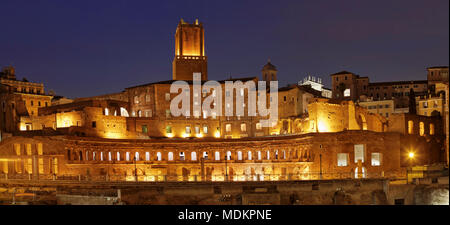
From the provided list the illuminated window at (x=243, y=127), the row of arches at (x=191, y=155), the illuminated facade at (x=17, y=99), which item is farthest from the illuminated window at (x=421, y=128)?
the illuminated facade at (x=17, y=99)

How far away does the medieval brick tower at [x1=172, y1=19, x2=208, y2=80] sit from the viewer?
300ft

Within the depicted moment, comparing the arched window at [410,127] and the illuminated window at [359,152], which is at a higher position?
the arched window at [410,127]

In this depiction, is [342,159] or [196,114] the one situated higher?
[196,114]

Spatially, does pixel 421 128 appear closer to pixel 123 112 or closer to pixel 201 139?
pixel 201 139

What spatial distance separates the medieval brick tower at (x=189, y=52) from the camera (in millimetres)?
91500

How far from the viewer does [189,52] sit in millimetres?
93188

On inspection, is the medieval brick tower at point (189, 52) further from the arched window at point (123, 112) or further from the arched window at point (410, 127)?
the arched window at point (410, 127)

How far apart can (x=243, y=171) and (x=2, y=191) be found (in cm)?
3041

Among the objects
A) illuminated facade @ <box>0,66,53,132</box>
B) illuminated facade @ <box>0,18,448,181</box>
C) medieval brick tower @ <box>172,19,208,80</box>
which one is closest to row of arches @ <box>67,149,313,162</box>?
illuminated facade @ <box>0,18,448,181</box>

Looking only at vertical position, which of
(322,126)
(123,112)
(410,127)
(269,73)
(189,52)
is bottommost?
(410,127)

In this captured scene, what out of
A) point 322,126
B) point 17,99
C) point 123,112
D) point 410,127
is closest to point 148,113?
point 123,112

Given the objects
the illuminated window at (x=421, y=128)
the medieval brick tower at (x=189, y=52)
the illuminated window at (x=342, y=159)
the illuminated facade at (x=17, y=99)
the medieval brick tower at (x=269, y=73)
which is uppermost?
the medieval brick tower at (x=189, y=52)

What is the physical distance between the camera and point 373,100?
9906 cm
